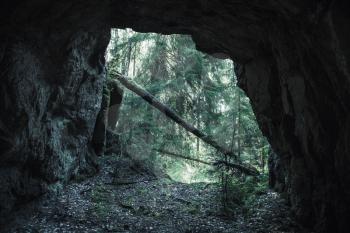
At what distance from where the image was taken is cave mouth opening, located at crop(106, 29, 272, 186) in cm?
1431

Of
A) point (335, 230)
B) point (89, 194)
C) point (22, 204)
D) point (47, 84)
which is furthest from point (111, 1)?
point (335, 230)

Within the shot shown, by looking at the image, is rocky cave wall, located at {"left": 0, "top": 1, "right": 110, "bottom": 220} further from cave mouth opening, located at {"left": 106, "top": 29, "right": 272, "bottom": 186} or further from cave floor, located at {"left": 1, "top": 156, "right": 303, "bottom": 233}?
cave mouth opening, located at {"left": 106, "top": 29, "right": 272, "bottom": 186}

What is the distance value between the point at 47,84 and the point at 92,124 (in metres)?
3.83

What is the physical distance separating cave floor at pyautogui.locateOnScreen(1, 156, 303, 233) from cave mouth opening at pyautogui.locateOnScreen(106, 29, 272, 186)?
2473 mm

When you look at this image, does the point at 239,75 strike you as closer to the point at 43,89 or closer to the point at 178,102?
the point at 178,102

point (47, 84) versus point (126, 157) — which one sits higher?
point (47, 84)

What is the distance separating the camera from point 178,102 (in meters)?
15.7

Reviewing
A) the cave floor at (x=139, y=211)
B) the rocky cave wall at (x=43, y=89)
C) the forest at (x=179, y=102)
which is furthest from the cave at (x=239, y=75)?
the forest at (x=179, y=102)

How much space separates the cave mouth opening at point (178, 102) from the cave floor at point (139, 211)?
2473 mm

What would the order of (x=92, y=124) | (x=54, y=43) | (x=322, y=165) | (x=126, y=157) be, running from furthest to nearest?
(x=126, y=157) < (x=92, y=124) < (x=54, y=43) < (x=322, y=165)

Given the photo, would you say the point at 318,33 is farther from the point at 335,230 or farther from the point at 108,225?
the point at 108,225

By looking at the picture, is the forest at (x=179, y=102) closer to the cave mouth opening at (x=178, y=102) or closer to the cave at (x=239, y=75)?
the cave mouth opening at (x=178, y=102)

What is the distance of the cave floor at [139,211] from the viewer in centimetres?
782

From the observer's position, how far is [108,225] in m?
8.10
